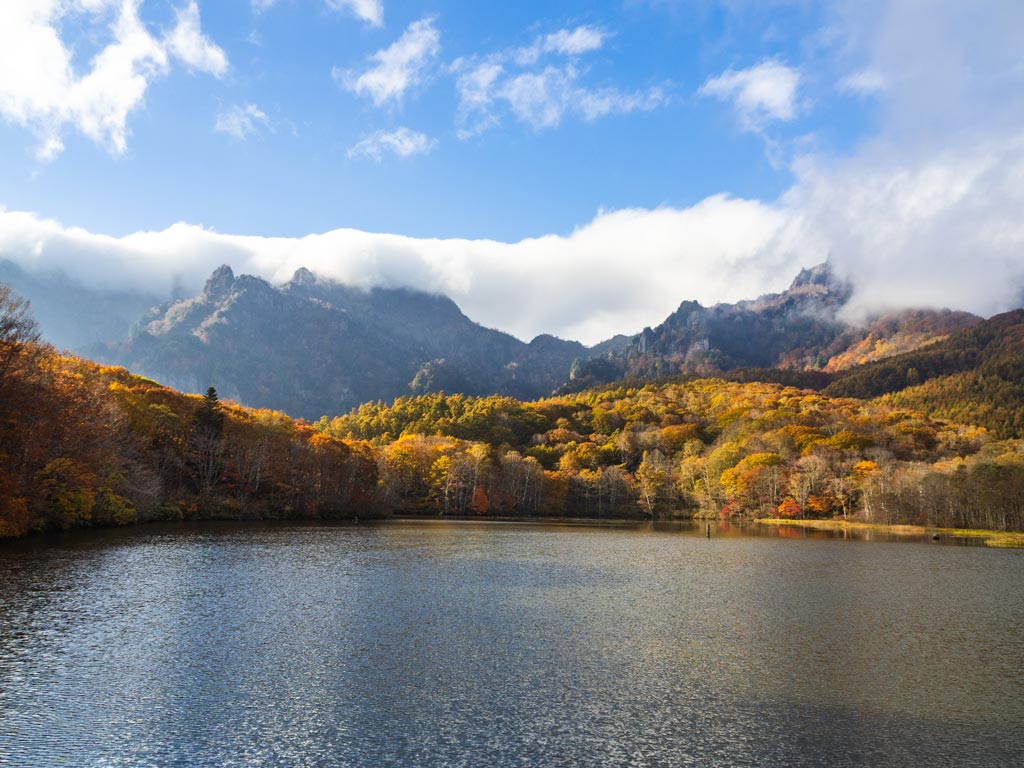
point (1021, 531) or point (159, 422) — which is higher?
point (159, 422)

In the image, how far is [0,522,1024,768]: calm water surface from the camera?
49.6 feet

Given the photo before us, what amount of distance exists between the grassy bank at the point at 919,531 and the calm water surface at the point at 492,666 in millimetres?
42613

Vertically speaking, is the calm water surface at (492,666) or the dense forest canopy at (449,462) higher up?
the dense forest canopy at (449,462)

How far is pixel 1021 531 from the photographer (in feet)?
297

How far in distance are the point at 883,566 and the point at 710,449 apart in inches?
4625

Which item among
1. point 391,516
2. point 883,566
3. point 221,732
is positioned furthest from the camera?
point 391,516

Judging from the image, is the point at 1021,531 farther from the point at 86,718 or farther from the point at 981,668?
the point at 86,718

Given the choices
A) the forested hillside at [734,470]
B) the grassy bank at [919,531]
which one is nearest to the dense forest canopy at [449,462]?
the forested hillside at [734,470]

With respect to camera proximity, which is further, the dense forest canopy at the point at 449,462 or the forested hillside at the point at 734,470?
the forested hillside at the point at 734,470

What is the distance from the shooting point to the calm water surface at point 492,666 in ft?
49.6

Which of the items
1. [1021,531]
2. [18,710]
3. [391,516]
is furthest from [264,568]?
[1021,531]

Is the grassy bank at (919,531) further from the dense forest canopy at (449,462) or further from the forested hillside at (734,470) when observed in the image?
the dense forest canopy at (449,462)

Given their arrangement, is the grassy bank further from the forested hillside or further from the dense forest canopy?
the dense forest canopy

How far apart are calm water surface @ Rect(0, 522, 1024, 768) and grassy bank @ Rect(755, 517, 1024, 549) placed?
42613mm
